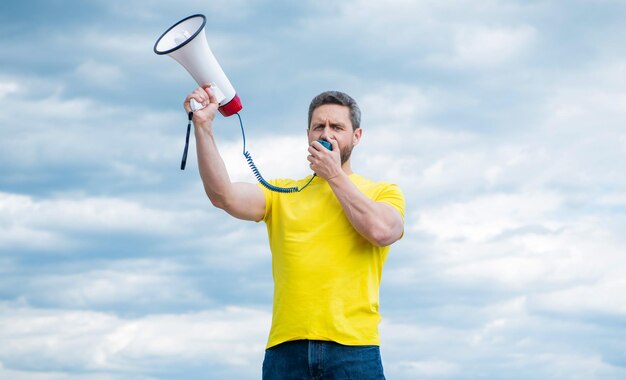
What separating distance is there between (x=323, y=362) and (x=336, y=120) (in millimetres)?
1488

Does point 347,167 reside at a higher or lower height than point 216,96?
lower

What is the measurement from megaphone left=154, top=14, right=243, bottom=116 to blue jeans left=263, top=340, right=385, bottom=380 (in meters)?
1.56

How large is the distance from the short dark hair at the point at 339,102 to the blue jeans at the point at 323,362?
4.63ft

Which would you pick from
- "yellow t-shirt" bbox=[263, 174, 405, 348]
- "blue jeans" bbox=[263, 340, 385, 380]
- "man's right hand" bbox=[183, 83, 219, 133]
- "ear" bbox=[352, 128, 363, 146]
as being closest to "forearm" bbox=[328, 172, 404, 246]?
"yellow t-shirt" bbox=[263, 174, 405, 348]

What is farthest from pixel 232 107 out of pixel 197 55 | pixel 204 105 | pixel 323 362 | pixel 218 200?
pixel 323 362

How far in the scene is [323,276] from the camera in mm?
3805

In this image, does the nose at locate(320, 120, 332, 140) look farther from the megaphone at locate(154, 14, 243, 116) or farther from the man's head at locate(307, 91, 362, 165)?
the megaphone at locate(154, 14, 243, 116)

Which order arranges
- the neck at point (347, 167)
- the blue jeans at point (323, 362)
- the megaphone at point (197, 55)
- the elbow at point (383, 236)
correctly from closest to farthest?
the blue jeans at point (323, 362)
the elbow at point (383, 236)
the megaphone at point (197, 55)
the neck at point (347, 167)

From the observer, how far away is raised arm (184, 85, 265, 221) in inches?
156

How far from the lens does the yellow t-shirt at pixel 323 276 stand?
12.3 ft

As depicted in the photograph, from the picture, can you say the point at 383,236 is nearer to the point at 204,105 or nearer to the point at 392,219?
the point at 392,219

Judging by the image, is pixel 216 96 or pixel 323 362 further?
pixel 216 96

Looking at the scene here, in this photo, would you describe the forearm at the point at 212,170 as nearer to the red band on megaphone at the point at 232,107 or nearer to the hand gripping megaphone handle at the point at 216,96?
the hand gripping megaphone handle at the point at 216,96

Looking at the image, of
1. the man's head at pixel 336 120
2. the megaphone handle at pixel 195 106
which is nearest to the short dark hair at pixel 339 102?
the man's head at pixel 336 120
